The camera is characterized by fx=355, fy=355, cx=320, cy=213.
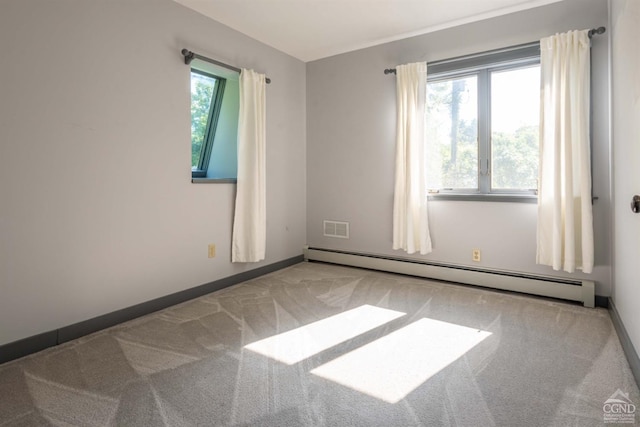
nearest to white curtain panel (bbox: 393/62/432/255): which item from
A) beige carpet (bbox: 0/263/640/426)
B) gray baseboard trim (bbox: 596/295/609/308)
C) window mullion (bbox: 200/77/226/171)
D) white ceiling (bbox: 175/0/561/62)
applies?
white ceiling (bbox: 175/0/561/62)

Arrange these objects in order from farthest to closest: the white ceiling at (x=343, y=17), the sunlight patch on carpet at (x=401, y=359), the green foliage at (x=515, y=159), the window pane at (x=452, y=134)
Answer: the window pane at (x=452, y=134), the green foliage at (x=515, y=159), the white ceiling at (x=343, y=17), the sunlight patch on carpet at (x=401, y=359)

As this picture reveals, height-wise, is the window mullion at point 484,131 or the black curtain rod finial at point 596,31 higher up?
the black curtain rod finial at point 596,31

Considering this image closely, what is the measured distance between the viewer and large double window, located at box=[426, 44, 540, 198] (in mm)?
3105

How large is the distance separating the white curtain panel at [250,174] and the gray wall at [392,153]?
98 cm

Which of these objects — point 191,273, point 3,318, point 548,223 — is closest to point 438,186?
point 548,223

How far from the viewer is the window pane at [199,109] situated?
3391 mm

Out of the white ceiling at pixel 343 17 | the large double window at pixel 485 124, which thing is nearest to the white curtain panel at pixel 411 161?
the large double window at pixel 485 124

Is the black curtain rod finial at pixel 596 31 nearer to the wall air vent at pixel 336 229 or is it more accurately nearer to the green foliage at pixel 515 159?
the green foliage at pixel 515 159

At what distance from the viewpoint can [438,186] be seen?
11.7 feet

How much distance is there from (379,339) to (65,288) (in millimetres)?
2009

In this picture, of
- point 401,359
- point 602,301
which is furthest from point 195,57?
point 602,301

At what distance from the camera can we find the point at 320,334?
7.62 ft

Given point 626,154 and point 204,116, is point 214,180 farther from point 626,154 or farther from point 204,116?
point 626,154

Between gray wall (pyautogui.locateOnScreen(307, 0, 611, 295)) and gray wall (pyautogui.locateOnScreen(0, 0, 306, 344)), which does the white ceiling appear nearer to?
gray wall (pyautogui.locateOnScreen(307, 0, 611, 295))
